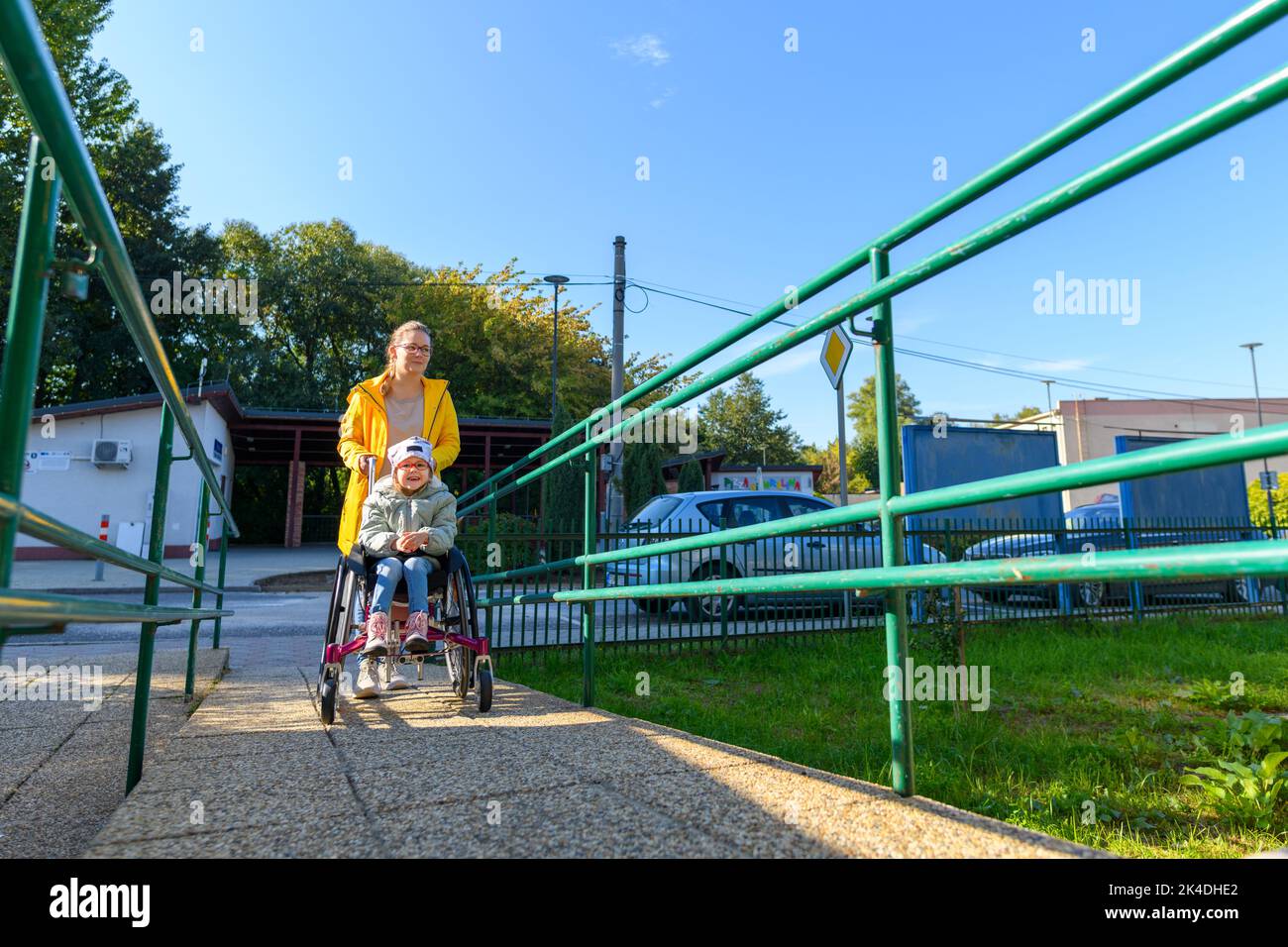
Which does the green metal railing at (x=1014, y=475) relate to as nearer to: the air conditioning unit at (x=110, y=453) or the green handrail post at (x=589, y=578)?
the green handrail post at (x=589, y=578)

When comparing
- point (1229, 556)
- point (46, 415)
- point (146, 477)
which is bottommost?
point (1229, 556)

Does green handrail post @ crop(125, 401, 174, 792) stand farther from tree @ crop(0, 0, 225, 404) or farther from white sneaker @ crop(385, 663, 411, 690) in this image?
tree @ crop(0, 0, 225, 404)

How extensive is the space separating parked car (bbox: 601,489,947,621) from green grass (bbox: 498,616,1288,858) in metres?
0.51

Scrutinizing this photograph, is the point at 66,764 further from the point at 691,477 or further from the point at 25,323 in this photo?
the point at 691,477

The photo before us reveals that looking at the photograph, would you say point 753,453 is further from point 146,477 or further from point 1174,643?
point 1174,643

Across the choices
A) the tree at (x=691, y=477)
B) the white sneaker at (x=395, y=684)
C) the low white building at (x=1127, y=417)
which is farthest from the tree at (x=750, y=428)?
the white sneaker at (x=395, y=684)

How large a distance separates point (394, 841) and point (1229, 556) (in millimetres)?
1448

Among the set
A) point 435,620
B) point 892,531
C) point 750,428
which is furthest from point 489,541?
point 750,428

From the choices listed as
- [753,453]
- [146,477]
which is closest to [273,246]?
[146,477]

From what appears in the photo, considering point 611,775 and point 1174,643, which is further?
point 1174,643

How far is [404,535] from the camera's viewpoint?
3258mm

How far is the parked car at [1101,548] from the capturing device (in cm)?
805

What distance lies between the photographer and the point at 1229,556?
0.97 metres

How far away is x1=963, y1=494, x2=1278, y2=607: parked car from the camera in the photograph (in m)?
8.05
